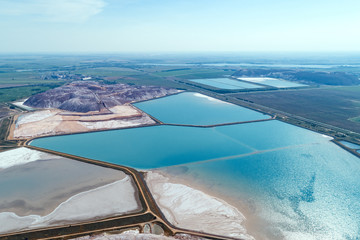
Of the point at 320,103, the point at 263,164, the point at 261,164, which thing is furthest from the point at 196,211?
the point at 320,103

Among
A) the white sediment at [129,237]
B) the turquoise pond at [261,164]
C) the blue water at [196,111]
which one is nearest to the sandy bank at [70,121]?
the turquoise pond at [261,164]

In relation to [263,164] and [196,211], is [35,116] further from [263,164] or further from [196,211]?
[263,164]

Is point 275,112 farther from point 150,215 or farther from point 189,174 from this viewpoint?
point 150,215

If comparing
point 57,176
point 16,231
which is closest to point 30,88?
point 57,176

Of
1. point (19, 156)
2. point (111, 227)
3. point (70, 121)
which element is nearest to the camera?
point (111, 227)

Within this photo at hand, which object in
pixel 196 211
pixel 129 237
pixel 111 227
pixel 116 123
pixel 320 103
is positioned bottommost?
pixel 111 227

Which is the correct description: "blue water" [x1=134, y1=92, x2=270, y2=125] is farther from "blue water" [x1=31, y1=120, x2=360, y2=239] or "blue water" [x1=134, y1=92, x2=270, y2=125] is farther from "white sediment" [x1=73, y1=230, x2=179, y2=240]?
"white sediment" [x1=73, y1=230, x2=179, y2=240]

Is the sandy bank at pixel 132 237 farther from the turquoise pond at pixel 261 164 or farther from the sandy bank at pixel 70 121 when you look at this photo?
the sandy bank at pixel 70 121
